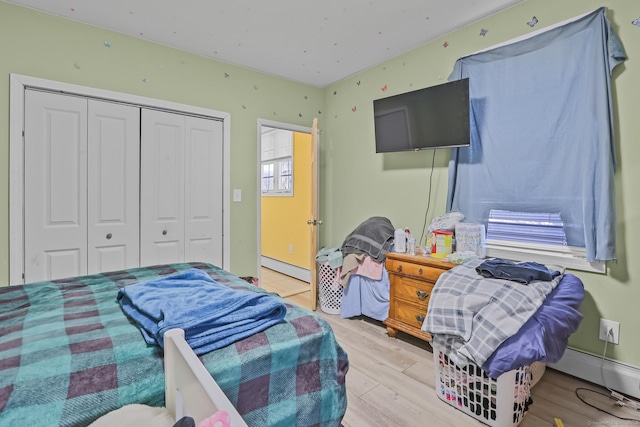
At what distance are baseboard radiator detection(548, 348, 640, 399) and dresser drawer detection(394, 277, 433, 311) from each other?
3.05 ft

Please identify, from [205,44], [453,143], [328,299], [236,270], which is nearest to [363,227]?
[328,299]

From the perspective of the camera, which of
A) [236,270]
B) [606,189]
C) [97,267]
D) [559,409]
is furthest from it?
[236,270]

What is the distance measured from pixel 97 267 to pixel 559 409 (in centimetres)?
335

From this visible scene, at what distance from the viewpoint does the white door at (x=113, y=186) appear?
262 cm

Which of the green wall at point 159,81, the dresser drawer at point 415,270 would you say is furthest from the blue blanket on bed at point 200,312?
the green wall at point 159,81

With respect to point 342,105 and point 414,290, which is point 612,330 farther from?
point 342,105

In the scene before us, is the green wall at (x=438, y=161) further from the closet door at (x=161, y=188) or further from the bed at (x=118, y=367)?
the bed at (x=118, y=367)

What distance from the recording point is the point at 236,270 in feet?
11.3

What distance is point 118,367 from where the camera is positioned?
35.8 inches

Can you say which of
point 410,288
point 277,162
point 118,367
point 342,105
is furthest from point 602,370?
point 277,162

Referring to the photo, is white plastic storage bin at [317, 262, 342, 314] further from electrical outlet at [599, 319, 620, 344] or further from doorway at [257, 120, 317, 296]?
electrical outlet at [599, 319, 620, 344]

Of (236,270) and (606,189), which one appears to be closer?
(606,189)

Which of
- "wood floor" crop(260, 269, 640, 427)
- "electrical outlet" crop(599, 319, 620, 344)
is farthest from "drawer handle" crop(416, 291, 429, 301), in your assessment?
"electrical outlet" crop(599, 319, 620, 344)

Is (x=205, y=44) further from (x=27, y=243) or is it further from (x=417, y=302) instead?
(x=417, y=302)
